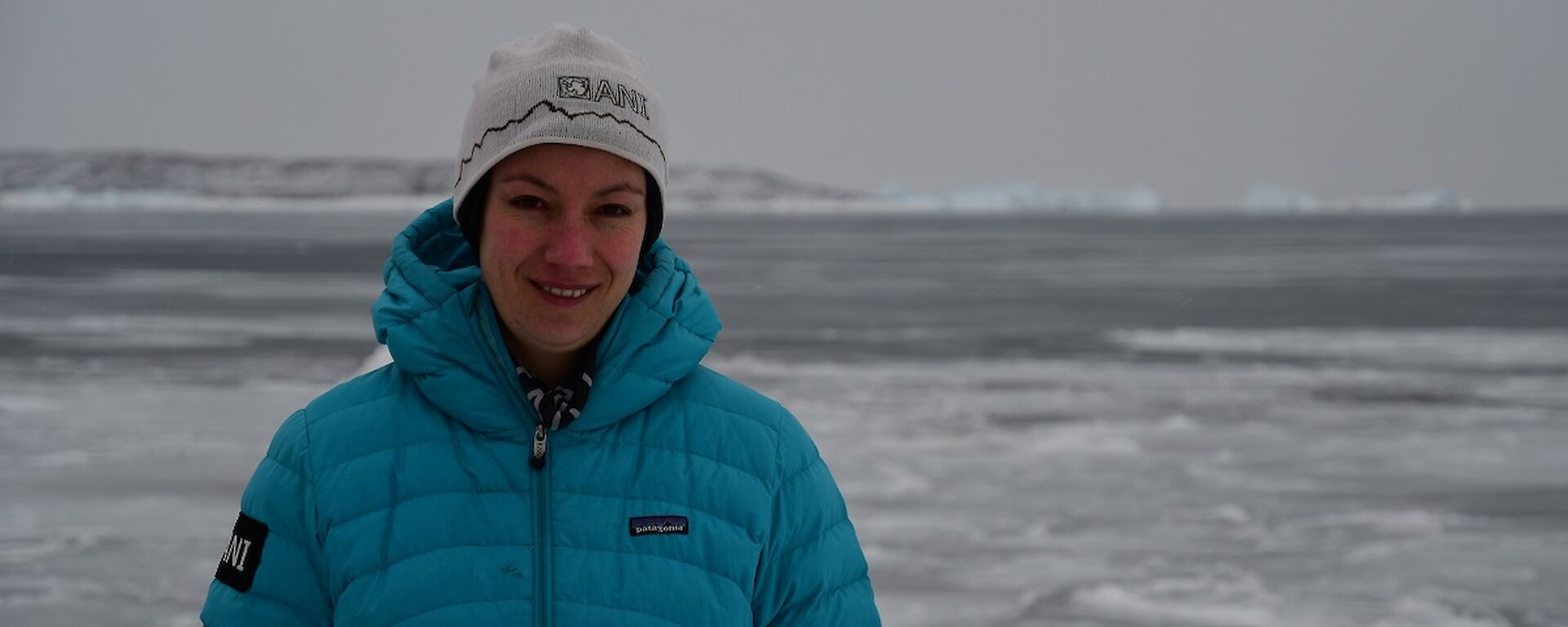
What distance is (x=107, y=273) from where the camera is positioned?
919 inches

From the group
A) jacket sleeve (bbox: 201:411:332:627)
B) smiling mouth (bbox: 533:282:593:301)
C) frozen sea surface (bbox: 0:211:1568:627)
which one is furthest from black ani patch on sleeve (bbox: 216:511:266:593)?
frozen sea surface (bbox: 0:211:1568:627)

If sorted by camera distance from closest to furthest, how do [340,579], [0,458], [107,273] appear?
[340,579], [0,458], [107,273]

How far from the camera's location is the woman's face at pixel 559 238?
1354 millimetres

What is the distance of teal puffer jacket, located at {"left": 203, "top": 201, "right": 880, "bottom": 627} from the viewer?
1332 mm

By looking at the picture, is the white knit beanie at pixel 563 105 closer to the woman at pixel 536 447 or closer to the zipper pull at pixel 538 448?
the woman at pixel 536 447

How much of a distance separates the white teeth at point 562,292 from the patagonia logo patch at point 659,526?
200mm

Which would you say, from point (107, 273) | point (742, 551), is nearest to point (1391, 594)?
point (742, 551)

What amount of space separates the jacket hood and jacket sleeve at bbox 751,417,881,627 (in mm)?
136

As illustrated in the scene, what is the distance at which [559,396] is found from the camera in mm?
1389

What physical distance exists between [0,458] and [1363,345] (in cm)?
1041

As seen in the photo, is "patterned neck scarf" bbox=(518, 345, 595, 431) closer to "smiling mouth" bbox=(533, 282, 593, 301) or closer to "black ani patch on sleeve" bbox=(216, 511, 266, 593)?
"smiling mouth" bbox=(533, 282, 593, 301)

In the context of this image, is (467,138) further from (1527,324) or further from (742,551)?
(1527,324)

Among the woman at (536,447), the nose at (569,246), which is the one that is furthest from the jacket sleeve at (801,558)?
the nose at (569,246)

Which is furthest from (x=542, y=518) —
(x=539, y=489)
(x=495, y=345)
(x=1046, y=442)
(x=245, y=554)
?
(x=1046, y=442)
